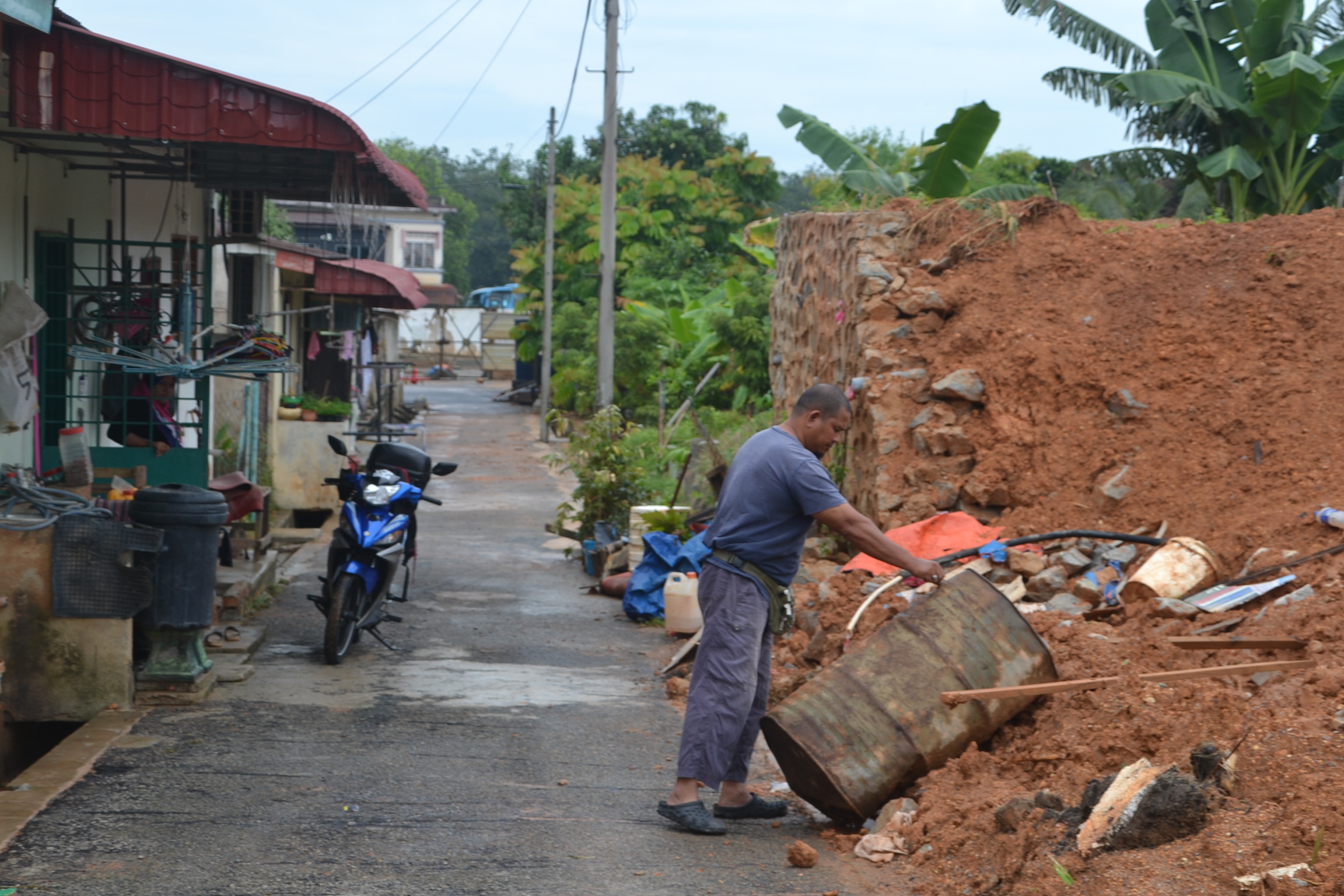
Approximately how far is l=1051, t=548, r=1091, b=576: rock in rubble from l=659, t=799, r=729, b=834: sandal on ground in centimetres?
366

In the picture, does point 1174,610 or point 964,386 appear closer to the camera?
point 1174,610

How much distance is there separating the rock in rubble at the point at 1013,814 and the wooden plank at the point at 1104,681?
0.57m

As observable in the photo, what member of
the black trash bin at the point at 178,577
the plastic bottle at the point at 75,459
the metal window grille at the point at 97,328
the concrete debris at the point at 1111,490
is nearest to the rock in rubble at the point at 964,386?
the concrete debris at the point at 1111,490

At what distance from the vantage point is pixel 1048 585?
7625 millimetres

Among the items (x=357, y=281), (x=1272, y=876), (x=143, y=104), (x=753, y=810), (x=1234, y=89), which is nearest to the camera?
(x=1272, y=876)

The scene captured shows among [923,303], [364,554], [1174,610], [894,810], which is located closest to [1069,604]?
[1174,610]

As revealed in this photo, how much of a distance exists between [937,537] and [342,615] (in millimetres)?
4115

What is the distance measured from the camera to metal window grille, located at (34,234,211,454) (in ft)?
29.2

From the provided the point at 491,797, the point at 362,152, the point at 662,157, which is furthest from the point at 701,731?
the point at 662,157

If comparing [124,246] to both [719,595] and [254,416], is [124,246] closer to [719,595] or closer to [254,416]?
[254,416]

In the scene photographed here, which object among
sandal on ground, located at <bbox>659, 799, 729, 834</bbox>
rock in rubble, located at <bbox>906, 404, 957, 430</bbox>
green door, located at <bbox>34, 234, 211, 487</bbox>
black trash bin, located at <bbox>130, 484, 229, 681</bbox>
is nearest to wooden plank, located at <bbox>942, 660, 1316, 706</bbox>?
sandal on ground, located at <bbox>659, 799, 729, 834</bbox>

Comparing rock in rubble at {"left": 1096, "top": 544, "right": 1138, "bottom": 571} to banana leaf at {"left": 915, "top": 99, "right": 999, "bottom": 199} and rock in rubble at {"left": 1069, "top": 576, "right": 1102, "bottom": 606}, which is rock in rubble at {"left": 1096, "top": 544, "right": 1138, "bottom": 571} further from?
banana leaf at {"left": 915, "top": 99, "right": 999, "bottom": 199}

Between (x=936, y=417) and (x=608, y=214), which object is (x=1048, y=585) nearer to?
(x=936, y=417)

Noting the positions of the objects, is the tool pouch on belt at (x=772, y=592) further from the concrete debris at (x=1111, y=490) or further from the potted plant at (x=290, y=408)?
the potted plant at (x=290, y=408)
